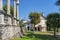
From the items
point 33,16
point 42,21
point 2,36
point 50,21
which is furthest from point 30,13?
point 2,36

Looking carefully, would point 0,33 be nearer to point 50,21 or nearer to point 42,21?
point 50,21

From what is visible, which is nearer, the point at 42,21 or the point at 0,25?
the point at 0,25

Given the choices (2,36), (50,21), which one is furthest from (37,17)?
(2,36)

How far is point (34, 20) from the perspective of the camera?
4641 cm

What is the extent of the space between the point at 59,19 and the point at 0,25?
1803 centimetres

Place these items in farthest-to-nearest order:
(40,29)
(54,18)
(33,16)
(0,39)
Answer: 1. (40,29)
2. (33,16)
3. (54,18)
4. (0,39)

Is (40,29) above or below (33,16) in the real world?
below

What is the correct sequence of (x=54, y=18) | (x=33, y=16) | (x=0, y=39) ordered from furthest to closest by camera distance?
(x=33, y=16) < (x=54, y=18) < (x=0, y=39)

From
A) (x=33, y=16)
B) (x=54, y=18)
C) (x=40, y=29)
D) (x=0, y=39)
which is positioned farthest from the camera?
(x=40, y=29)

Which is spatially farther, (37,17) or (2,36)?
(37,17)

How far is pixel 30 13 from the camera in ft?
156

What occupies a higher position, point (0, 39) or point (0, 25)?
point (0, 25)

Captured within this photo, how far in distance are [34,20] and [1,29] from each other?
39.0 metres

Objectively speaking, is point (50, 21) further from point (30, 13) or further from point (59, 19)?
point (30, 13)
